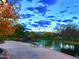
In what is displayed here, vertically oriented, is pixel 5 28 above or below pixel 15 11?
below

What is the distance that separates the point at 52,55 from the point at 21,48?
0.87 ft

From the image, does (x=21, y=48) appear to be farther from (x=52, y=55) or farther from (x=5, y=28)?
(x=5, y=28)

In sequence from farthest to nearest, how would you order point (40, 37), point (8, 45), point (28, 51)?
point (40, 37), point (8, 45), point (28, 51)

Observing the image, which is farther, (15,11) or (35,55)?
(15,11)

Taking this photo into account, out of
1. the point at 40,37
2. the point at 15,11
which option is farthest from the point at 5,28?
the point at 40,37

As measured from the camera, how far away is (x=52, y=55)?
1.58m

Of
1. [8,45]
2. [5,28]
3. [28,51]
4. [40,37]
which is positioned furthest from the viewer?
[5,28]

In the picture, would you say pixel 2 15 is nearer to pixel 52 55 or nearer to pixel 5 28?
pixel 5 28

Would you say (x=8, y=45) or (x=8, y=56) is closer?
(x=8, y=56)

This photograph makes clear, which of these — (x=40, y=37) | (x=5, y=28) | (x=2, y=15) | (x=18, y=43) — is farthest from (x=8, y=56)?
(x=5, y=28)

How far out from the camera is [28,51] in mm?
1646

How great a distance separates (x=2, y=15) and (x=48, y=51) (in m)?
4.62

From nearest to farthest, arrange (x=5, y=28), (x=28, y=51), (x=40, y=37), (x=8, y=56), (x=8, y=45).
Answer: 1. (x=8, y=56)
2. (x=28, y=51)
3. (x=8, y=45)
4. (x=40, y=37)
5. (x=5, y=28)

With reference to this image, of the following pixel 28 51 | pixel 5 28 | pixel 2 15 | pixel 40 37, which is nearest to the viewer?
pixel 28 51
